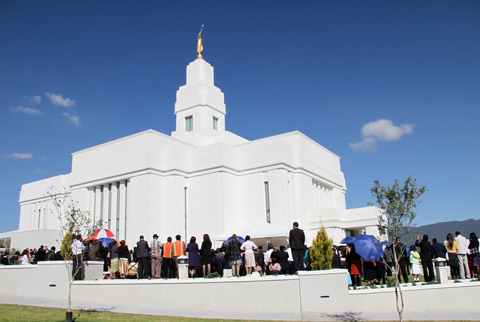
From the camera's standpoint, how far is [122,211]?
27.6 m

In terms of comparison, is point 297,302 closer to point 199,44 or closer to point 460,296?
point 460,296

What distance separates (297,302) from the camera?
1055 centimetres

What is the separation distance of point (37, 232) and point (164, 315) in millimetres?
24664

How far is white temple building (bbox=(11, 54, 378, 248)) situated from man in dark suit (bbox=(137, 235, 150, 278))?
10.9 metres

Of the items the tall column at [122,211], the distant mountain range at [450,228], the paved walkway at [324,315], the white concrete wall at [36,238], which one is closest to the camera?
the paved walkway at [324,315]

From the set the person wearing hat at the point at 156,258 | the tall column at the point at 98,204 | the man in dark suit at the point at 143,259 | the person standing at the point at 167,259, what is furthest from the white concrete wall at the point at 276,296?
the tall column at the point at 98,204

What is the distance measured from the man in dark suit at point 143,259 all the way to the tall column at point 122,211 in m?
13.0

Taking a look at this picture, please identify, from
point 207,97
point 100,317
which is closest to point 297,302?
point 100,317

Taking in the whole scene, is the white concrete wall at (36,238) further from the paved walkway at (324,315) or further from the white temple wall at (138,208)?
the paved walkway at (324,315)

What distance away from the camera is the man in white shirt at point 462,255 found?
14.2 meters

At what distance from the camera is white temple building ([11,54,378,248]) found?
26.0 meters

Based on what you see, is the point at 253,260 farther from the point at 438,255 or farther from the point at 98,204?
the point at 98,204

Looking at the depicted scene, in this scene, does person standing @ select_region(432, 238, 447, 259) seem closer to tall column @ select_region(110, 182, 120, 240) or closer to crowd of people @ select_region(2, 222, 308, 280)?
crowd of people @ select_region(2, 222, 308, 280)

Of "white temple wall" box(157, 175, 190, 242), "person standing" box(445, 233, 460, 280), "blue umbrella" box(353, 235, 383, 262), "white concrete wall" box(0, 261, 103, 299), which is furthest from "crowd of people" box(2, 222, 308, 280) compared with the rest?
"white temple wall" box(157, 175, 190, 242)
